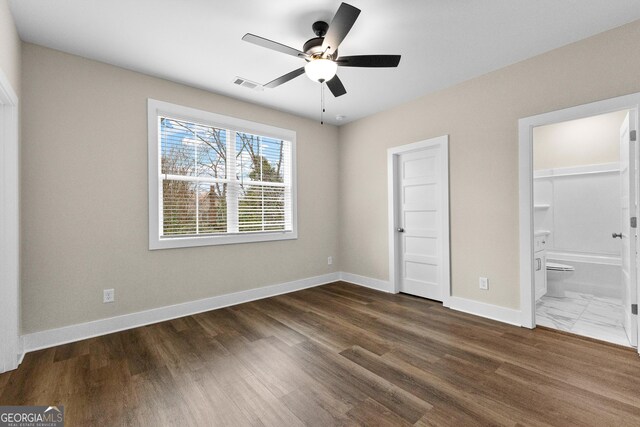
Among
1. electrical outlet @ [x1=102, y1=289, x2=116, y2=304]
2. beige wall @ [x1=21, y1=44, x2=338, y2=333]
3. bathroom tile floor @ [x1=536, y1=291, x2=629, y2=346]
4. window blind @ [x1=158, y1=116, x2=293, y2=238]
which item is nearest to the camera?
beige wall @ [x1=21, y1=44, x2=338, y2=333]

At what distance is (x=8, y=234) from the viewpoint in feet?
6.93

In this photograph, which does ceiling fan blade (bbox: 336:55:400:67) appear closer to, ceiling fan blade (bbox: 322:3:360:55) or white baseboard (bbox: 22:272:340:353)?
ceiling fan blade (bbox: 322:3:360:55)

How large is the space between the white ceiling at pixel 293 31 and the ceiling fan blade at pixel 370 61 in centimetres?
35

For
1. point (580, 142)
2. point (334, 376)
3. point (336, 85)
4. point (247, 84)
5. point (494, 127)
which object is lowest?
point (334, 376)

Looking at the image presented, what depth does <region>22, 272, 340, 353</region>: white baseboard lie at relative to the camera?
2549 mm

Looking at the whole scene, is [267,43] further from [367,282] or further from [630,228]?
[367,282]

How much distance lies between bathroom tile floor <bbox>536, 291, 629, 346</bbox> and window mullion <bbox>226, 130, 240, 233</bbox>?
3710mm

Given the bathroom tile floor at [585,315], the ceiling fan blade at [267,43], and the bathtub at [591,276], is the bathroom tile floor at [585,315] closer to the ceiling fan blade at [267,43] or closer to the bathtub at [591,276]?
the bathtub at [591,276]

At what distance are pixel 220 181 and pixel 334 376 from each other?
264 cm

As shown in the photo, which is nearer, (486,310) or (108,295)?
(108,295)

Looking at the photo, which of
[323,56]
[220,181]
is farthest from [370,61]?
[220,181]

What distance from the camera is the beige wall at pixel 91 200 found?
2.53 meters

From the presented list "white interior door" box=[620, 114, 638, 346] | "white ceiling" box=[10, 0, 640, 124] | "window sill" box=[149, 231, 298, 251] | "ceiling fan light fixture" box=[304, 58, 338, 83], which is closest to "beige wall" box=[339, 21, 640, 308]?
"white ceiling" box=[10, 0, 640, 124]

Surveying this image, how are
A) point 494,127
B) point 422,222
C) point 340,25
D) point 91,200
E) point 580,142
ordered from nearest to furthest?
point 340,25
point 91,200
point 494,127
point 422,222
point 580,142
